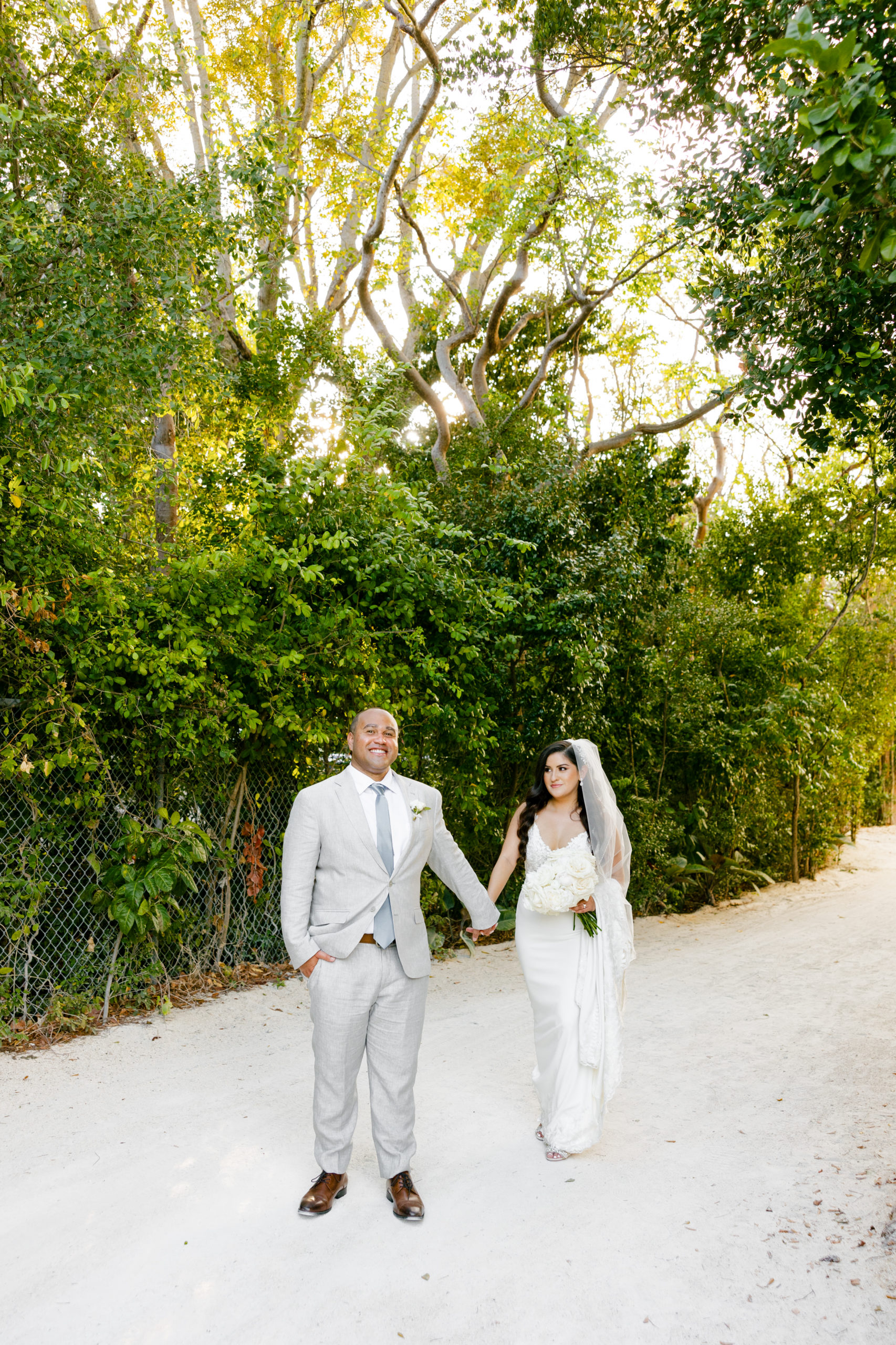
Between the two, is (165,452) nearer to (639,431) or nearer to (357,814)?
(639,431)

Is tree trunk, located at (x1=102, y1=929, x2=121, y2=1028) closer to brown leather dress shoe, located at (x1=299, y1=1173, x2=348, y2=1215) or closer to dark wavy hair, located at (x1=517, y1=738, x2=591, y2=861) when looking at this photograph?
brown leather dress shoe, located at (x1=299, y1=1173, x2=348, y2=1215)

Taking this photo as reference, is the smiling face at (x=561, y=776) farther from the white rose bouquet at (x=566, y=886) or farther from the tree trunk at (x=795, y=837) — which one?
the tree trunk at (x=795, y=837)

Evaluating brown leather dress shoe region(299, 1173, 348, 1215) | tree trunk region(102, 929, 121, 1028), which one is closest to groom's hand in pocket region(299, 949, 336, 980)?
brown leather dress shoe region(299, 1173, 348, 1215)

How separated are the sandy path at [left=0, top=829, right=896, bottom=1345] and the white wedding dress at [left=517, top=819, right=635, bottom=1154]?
0.73 feet

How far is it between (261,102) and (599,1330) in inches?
604

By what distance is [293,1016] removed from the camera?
239 inches

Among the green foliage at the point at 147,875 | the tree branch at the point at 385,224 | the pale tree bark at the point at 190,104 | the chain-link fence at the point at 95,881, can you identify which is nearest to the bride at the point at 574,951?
the green foliage at the point at 147,875

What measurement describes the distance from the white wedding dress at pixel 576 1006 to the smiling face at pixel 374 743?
1.15m

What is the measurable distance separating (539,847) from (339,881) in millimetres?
1333

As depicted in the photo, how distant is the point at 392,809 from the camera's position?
365cm

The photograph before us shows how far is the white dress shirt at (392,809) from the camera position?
11.7 ft

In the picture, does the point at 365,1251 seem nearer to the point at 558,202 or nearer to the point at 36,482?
the point at 36,482

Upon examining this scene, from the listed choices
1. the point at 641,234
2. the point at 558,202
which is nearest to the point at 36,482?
the point at 558,202

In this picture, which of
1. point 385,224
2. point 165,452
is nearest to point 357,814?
point 165,452
